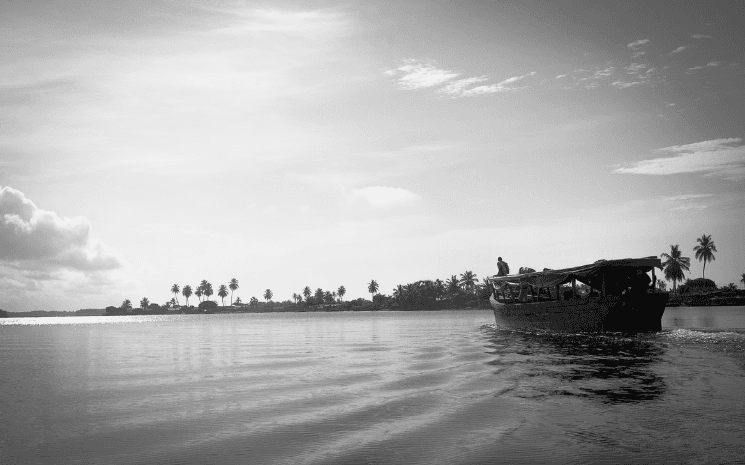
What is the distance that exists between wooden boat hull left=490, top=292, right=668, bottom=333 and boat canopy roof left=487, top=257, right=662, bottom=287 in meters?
1.67

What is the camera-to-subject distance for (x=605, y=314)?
3222cm

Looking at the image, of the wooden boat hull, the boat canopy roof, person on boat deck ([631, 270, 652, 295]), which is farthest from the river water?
person on boat deck ([631, 270, 652, 295])

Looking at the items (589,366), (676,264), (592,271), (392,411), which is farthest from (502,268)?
(676,264)

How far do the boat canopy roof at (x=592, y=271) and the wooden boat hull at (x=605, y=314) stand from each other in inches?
65.9

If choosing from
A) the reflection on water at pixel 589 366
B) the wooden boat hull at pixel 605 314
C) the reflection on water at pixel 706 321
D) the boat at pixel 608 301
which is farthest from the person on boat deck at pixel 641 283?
the reflection on water at pixel 706 321

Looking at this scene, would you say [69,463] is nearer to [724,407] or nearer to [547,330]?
[724,407]

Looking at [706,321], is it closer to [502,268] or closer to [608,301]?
[502,268]

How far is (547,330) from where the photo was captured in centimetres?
3853

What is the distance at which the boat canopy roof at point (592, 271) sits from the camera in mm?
31844

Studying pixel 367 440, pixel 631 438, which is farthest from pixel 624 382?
pixel 367 440

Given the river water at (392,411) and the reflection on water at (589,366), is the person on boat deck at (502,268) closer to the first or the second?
the reflection on water at (589,366)

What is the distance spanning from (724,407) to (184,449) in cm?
1120

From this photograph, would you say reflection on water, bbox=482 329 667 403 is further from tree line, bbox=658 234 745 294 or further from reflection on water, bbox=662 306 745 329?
tree line, bbox=658 234 745 294

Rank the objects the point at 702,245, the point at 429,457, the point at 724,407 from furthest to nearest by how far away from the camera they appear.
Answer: the point at 702,245 → the point at 724,407 → the point at 429,457
